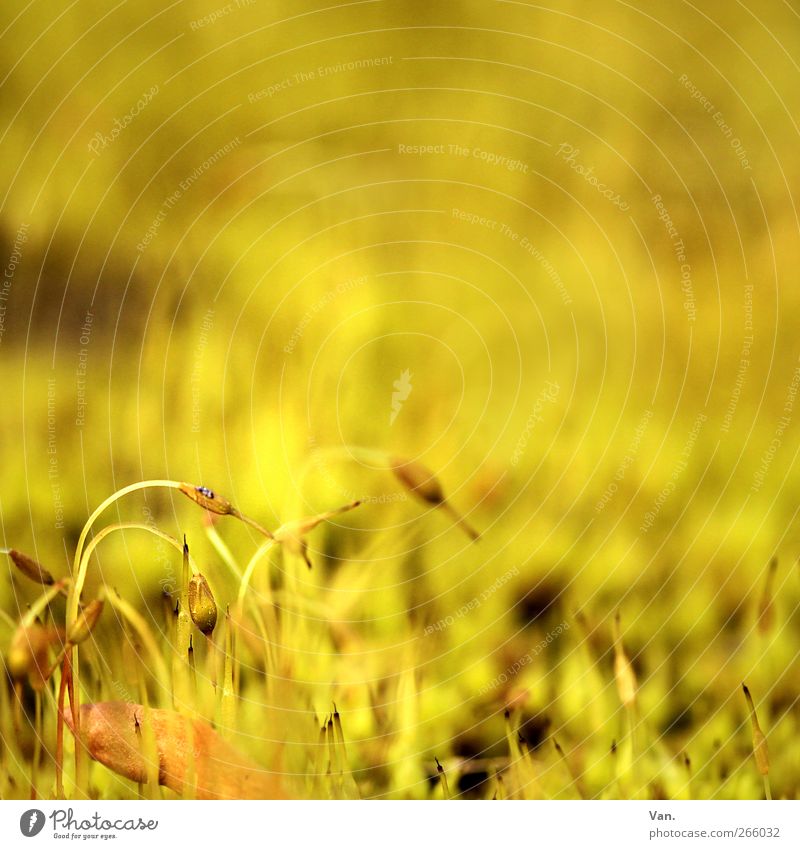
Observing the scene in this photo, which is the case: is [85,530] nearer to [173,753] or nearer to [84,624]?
[84,624]

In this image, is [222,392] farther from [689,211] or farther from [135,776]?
[689,211]

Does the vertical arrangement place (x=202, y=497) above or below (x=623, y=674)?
above

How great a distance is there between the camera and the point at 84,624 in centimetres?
72

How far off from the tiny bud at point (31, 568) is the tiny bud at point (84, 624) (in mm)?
40

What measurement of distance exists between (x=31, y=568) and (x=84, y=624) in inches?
2.6

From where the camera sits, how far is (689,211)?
2.49ft

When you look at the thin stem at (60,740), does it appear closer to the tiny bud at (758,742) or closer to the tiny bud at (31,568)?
the tiny bud at (31,568)

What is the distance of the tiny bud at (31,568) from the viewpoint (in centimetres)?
72

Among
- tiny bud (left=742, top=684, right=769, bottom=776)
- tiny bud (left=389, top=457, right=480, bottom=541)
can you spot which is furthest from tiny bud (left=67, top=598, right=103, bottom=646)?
tiny bud (left=742, top=684, right=769, bottom=776)

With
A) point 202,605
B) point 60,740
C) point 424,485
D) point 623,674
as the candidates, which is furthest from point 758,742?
point 60,740

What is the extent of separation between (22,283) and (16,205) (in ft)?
0.23
